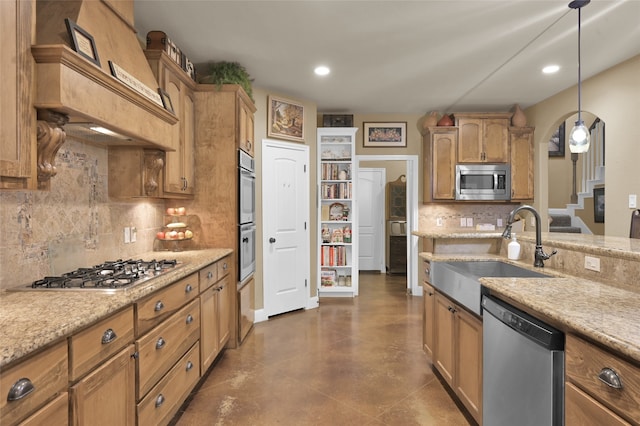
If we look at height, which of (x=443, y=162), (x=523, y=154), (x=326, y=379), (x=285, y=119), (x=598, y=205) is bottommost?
(x=326, y=379)

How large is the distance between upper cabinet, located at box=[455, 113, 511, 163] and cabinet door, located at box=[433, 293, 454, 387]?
292cm

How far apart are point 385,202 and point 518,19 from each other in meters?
4.60

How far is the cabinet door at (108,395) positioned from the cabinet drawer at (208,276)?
2.97 ft

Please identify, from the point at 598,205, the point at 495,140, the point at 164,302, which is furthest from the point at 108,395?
the point at 598,205

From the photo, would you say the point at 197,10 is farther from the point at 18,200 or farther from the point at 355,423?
the point at 355,423

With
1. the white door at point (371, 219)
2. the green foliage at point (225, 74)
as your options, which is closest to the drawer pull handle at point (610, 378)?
the green foliage at point (225, 74)

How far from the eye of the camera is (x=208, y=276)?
263cm

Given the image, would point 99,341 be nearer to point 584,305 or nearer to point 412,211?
point 584,305

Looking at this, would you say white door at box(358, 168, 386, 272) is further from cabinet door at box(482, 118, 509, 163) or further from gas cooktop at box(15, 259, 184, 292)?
gas cooktop at box(15, 259, 184, 292)

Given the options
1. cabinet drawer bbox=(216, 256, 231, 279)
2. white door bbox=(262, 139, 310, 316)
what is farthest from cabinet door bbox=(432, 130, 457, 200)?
cabinet drawer bbox=(216, 256, 231, 279)

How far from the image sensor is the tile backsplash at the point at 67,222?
1.68 meters

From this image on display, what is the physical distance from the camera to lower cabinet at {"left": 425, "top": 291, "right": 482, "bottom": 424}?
1982 mm

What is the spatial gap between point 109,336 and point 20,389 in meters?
0.44

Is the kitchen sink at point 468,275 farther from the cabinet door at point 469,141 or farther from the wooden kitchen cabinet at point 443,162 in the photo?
the cabinet door at point 469,141
